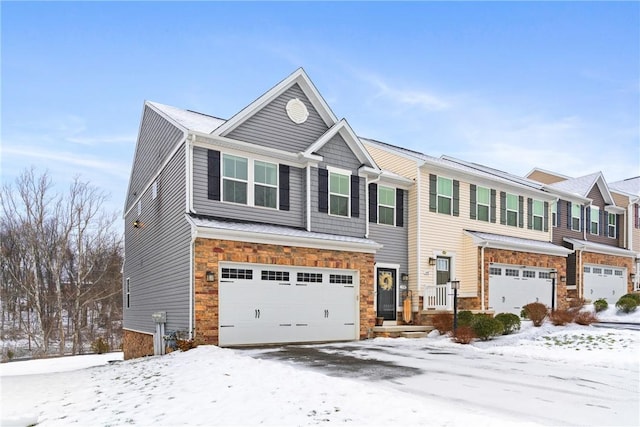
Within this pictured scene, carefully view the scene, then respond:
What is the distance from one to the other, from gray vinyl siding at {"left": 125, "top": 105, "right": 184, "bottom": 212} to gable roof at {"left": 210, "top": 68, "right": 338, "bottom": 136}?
1504 mm

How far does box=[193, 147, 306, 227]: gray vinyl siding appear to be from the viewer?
1319cm

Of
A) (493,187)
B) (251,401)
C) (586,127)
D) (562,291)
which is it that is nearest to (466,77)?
(493,187)

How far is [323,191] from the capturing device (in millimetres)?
15516

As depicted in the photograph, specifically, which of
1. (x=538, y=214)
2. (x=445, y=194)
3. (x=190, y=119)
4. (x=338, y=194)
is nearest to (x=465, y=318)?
(x=445, y=194)

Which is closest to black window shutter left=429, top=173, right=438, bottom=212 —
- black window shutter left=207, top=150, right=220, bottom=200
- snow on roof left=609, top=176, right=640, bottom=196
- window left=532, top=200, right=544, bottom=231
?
window left=532, top=200, right=544, bottom=231

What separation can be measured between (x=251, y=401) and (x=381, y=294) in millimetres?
11612

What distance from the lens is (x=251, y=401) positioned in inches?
260

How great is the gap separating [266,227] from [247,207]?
85 cm

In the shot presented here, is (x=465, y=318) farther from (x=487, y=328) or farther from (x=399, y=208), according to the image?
(x=399, y=208)

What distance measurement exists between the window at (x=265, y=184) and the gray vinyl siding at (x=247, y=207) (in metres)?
0.25

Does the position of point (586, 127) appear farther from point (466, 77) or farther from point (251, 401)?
point (251, 401)

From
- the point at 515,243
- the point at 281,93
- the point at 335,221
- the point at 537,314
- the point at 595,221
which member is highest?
the point at 281,93

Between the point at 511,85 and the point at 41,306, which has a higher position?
the point at 511,85

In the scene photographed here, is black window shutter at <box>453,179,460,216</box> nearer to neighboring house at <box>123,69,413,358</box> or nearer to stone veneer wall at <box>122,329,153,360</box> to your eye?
neighboring house at <box>123,69,413,358</box>
